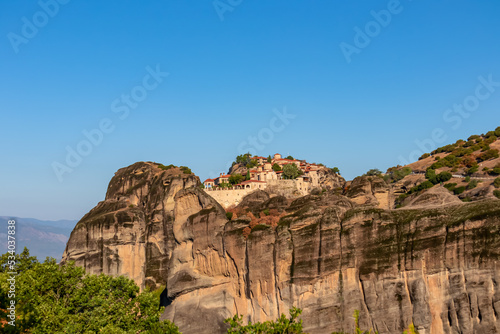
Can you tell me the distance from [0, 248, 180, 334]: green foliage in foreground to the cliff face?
21.6 m

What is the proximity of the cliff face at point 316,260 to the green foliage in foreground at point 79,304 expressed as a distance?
21.6 meters

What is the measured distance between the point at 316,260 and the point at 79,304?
27.2m

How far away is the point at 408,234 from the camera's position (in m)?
57.2

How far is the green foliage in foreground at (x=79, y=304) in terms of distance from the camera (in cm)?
4053

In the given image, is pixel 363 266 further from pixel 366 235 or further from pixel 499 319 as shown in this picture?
pixel 499 319

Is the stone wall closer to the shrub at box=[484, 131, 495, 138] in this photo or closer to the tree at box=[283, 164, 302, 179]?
the tree at box=[283, 164, 302, 179]

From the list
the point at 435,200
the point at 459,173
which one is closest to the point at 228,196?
the point at 459,173

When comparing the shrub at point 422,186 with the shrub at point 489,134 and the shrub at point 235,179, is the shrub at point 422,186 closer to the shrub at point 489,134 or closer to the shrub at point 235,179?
the shrub at point 235,179

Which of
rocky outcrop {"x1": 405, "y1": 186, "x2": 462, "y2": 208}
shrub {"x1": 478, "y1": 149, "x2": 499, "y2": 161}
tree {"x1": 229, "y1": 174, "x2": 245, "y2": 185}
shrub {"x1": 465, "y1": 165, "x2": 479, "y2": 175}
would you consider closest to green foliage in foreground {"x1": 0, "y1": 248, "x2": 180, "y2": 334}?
rocky outcrop {"x1": 405, "y1": 186, "x2": 462, "y2": 208}

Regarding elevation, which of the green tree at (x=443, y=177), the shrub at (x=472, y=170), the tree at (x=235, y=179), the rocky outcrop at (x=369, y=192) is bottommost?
the rocky outcrop at (x=369, y=192)

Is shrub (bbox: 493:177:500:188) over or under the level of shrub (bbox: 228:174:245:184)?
under

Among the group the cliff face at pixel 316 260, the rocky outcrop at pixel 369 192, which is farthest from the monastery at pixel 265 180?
the rocky outcrop at pixel 369 192

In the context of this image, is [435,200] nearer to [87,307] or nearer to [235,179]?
[87,307]

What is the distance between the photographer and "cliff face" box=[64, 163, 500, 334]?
175 ft
